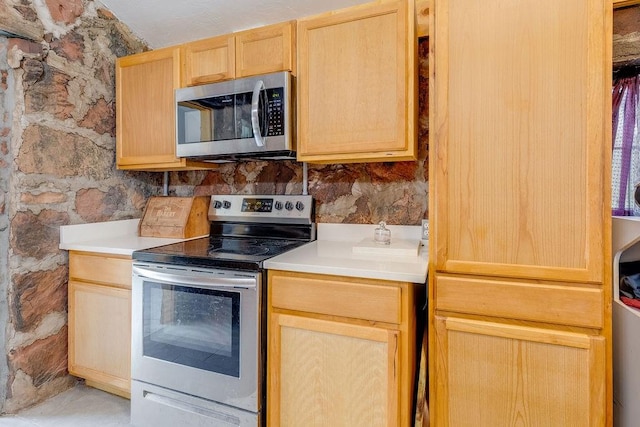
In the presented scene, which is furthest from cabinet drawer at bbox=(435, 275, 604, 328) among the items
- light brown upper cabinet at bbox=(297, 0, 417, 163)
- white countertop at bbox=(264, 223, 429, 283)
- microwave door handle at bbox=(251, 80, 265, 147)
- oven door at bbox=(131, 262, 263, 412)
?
microwave door handle at bbox=(251, 80, 265, 147)

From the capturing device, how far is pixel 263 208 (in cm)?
216

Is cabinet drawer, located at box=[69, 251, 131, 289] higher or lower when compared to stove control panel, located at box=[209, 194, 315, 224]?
lower

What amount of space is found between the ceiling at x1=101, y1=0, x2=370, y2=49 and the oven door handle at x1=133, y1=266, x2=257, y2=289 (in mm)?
1467

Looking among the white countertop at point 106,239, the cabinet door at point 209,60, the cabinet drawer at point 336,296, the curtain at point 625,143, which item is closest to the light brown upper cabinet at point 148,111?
the cabinet door at point 209,60

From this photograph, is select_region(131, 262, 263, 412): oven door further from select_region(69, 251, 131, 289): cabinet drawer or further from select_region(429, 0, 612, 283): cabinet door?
select_region(429, 0, 612, 283): cabinet door

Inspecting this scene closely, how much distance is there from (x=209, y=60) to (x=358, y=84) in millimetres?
895

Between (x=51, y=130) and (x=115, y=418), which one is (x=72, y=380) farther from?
(x=51, y=130)

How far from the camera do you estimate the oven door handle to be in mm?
1471

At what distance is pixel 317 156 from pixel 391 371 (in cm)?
102

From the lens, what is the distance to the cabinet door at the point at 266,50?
5.81 feet

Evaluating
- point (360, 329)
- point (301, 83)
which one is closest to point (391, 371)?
point (360, 329)

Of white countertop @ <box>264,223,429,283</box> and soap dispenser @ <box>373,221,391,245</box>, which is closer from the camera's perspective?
white countertop @ <box>264,223,429,283</box>

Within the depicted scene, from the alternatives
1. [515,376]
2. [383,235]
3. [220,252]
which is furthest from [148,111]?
[515,376]

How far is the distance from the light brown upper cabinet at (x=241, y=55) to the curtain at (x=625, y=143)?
1490mm
